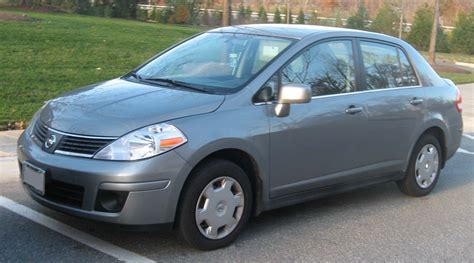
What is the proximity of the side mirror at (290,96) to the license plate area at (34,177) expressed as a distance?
179cm

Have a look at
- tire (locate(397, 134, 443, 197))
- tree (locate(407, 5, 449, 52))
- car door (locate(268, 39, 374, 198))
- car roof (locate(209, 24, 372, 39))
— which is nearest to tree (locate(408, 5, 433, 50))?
tree (locate(407, 5, 449, 52))

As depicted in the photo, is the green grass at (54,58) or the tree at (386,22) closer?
the green grass at (54,58)

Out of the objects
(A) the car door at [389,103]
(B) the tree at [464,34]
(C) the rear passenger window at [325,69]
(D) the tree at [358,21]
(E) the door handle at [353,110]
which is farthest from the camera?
(B) the tree at [464,34]

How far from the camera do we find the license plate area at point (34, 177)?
14.1 feet

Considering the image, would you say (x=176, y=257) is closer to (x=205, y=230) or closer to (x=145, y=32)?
(x=205, y=230)

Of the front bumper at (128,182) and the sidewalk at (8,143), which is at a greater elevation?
the front bumper at (128,182)

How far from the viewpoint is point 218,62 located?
5203 mm

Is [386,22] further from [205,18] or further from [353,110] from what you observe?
[353,110]

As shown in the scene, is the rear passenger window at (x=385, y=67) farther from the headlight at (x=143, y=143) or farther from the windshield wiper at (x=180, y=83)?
the headlight at (x=143, y=143)

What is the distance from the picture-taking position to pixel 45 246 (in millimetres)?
4445

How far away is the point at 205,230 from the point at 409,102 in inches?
104

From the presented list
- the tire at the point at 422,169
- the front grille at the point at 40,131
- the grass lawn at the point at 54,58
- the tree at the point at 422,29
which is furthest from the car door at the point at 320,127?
the tree at the point at 422,29

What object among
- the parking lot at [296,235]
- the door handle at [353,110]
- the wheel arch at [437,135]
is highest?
the door handle at [353,110]

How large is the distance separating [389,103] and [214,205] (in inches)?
86.6
